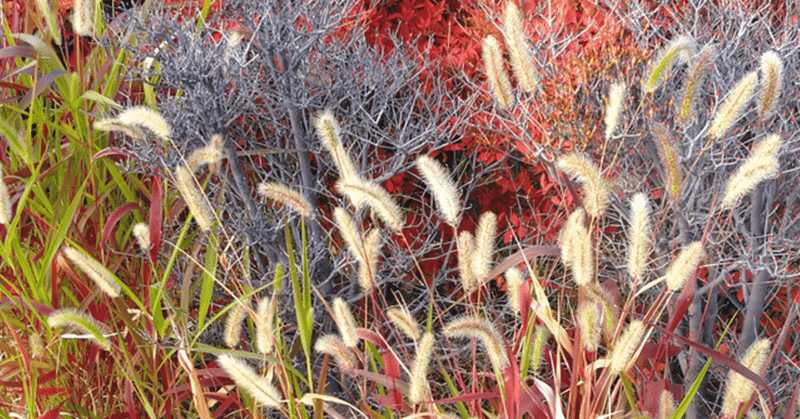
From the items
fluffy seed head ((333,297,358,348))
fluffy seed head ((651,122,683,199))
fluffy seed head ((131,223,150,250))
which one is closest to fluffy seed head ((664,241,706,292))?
fluffy seed head ((651,122,683,199))

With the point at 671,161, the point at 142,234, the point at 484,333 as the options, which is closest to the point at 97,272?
the point at 142,234

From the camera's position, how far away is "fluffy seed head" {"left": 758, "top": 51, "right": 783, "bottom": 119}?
163 centimetres

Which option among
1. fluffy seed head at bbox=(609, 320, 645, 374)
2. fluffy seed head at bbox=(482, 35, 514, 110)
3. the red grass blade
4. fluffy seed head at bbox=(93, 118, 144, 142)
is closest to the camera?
fluffy seed head at bbox=(609, 320, 645, 374)

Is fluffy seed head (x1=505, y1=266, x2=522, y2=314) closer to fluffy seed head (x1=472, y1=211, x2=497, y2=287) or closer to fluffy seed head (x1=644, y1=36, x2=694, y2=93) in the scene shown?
fluffy seed head (x1=472, y1=211, x2=497, y2=287)

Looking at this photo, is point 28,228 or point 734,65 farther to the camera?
point 28,228

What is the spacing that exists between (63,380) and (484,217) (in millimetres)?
1354

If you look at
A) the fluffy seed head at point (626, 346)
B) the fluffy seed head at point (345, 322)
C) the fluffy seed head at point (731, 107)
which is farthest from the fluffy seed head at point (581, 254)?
the fluffy seed head at point (345, 322)

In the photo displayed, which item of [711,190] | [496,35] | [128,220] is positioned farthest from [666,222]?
[128,220]

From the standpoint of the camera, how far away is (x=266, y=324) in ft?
5.19

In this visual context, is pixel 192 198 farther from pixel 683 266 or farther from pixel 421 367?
pixel 683 266

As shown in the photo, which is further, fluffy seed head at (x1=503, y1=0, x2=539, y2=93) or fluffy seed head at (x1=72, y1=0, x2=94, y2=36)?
fluffy seed head at (x1=72, y1=0, x2=94, y2=36)

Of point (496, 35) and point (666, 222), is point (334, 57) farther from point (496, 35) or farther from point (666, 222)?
point (666, 222)

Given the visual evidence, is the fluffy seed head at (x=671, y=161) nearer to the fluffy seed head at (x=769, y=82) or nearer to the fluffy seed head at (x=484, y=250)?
the fluffy seed head at (x=769, y=82)

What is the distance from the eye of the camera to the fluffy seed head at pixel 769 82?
5.33 ft
